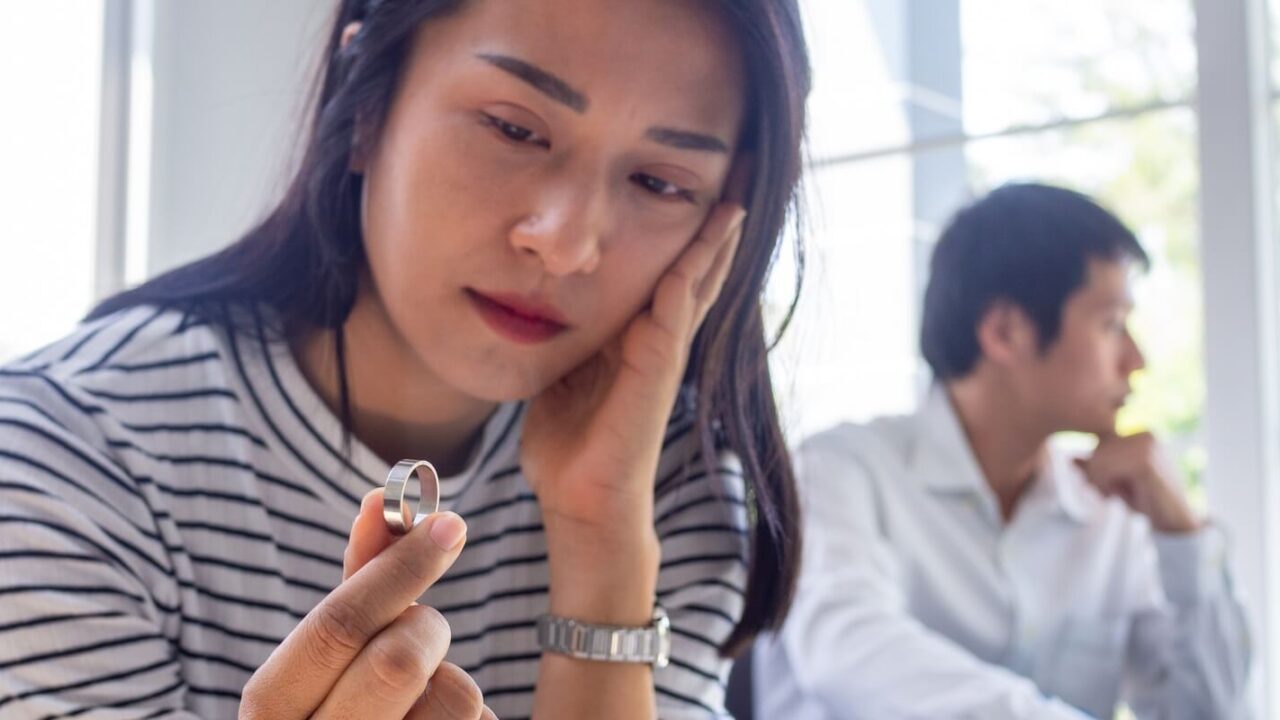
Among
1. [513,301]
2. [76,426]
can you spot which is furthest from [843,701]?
[76,426]

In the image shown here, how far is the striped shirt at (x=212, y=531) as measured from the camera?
1.84ft

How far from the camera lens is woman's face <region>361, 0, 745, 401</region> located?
0.63 meters

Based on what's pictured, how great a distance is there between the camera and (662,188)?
69 centimetres

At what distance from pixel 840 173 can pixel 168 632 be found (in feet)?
5.05

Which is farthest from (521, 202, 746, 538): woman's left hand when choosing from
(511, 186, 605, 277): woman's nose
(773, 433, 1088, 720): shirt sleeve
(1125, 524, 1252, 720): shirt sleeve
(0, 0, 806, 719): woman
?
(1125, 524, 1252, 720): shirt sleeve

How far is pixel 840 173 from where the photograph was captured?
6.56 feet

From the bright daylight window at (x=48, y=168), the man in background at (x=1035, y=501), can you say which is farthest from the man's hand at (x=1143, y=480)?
the bright daylight window at (x=48, y=168)

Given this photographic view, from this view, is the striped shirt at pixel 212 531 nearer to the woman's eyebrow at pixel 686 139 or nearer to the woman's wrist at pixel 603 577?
the woman's wrist at pixel 603 577

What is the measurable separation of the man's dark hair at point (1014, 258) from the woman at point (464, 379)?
831 mm

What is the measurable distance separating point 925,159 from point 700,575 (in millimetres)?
1302

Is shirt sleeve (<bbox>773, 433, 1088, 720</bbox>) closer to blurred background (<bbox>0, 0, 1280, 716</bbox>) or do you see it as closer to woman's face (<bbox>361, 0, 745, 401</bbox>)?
blurred background (<bbox>0, 0, 1280, 716</bbox>)

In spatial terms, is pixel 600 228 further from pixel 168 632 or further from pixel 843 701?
pixel 843 701

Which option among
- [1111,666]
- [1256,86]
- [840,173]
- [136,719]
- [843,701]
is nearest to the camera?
[136,719]

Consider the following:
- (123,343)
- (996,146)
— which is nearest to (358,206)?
(123,343)
